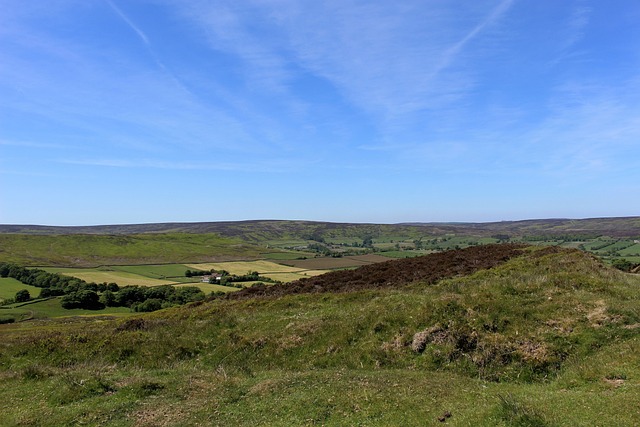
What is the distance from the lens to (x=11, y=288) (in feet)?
344

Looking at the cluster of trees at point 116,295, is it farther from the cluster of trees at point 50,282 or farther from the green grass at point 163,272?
the green grass at point 163,272

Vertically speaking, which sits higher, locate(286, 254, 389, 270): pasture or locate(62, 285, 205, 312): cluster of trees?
locate(286, 254, 389, 270): pasture

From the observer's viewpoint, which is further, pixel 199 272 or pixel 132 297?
pixel 199 272

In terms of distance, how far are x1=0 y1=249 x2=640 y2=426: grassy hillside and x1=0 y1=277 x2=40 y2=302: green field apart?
A: 9225 cm

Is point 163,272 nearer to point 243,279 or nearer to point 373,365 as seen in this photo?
point 243,279

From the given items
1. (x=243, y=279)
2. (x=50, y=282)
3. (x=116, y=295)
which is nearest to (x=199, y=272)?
(x=243, y=279)

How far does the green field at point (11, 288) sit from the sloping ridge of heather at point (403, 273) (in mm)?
82388

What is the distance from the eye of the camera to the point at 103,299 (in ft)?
306

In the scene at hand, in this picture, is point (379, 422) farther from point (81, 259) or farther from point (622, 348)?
point (81, 259)

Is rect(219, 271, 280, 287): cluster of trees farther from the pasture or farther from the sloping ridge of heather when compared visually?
the sloping ridge of heather

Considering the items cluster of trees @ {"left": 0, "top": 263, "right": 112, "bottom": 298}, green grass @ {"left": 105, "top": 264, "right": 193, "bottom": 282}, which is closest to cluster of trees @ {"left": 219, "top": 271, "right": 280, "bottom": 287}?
green grass @ {"left": 105, "top": 264, "right": 193, "bottom": 282}

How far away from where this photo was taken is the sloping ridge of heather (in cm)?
3819

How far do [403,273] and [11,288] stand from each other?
4374 inches

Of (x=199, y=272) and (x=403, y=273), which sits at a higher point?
(x=403, y=273)
